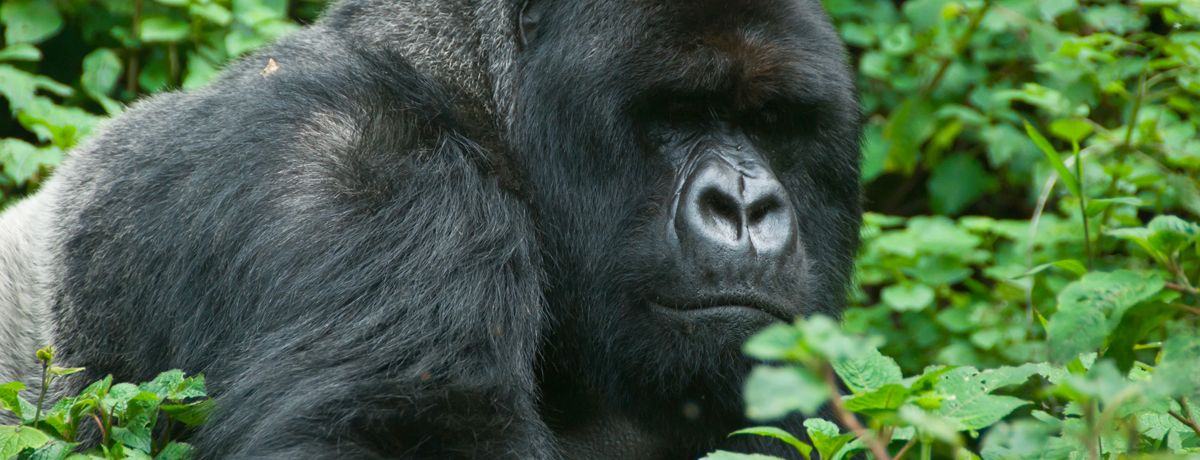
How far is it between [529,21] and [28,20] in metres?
2.51

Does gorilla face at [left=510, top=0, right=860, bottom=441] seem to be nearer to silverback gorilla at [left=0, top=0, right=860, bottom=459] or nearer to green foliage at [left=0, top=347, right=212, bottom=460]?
silverback gorilla at [left=0, top=0, right=860, bottom=459]

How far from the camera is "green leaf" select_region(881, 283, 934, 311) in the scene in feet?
15.5

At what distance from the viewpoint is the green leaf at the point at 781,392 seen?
4.94 feet

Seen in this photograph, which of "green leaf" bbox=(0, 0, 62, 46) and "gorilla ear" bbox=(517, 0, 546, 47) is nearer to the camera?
"gorilla ear" bbox=(517, 0, 546, 47)

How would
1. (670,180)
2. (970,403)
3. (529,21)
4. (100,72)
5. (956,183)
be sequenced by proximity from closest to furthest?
(970,403) < (670,180) < (529,21) < (100,72) < (956,183)

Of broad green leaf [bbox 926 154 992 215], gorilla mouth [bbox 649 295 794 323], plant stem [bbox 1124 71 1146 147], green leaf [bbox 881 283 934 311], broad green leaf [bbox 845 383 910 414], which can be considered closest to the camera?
broad green leaf [bbox 845 383 910 414]

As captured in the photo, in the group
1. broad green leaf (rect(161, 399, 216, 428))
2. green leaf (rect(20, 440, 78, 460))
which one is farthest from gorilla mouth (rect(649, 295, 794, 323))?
green leaf (rect(20, 440, 78, 460))

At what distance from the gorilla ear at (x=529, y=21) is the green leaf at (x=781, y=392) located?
1906 millimetres

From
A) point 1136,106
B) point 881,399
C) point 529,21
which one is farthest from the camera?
point 1136,106

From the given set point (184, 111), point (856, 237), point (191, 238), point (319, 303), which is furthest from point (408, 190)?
point (856, 237)

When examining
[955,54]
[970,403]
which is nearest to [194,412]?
[970,403]

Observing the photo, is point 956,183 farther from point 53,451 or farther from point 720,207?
point 53,451

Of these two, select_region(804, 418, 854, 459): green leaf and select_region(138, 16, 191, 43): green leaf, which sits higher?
select_region(804, 418, 854, 459): green leaf

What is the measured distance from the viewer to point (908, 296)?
15.6 feet
